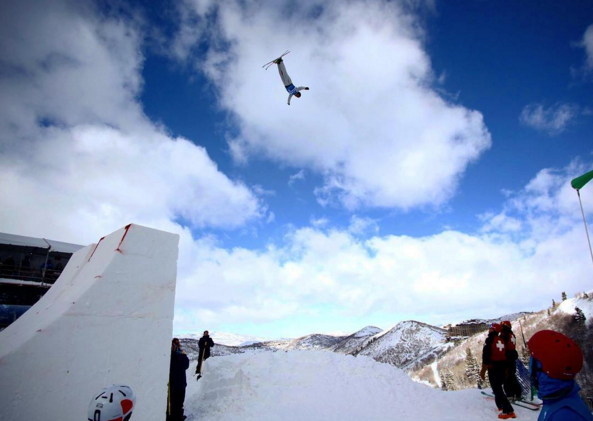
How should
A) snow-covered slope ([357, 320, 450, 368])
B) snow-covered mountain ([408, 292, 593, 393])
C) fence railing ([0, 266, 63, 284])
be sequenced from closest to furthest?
fence railing ([0, 266, 63, 284]), snow-covered mountain ([408, 292, 593, 393]), snow-covered slope ([357, 320, 450, 368])

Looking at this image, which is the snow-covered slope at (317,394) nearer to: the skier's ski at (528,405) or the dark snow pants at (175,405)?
the skier's ski at (528,405)

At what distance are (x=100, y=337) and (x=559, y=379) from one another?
7.22 meters

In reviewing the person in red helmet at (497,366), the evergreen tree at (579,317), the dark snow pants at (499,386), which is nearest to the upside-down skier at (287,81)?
the person in red helmet at (497,366)

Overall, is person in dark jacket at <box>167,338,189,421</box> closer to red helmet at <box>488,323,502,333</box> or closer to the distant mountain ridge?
red helmet at <box>488,323,502,333</box>

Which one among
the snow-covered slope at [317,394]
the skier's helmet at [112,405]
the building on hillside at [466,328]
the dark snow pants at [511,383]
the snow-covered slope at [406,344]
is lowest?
the snow-covered slope at [406,344]

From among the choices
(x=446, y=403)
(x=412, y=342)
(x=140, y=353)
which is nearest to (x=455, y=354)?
(x=412, y=342)

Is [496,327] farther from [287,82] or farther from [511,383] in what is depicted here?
[287,82]

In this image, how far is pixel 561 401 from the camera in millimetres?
2355

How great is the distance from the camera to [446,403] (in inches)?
357

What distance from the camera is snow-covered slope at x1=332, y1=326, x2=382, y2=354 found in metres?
100

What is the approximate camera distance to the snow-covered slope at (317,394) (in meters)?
8.38

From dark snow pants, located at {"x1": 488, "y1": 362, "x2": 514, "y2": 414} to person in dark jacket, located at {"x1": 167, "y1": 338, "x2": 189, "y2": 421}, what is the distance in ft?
24.0

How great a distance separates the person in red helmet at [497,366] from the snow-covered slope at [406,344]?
335 feet

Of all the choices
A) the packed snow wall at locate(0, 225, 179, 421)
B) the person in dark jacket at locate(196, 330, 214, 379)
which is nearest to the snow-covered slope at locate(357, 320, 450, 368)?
the person in dark jacket at locate(196, 330, 214, 379)
